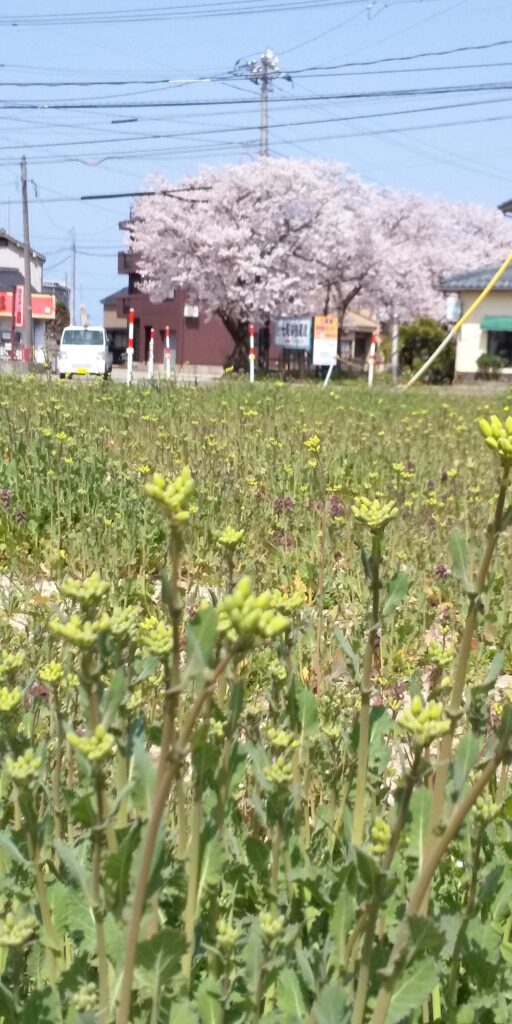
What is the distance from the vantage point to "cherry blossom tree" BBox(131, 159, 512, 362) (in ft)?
157

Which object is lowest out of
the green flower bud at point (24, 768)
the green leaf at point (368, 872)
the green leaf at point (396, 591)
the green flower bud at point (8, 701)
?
the green leaf at point (368, 872)

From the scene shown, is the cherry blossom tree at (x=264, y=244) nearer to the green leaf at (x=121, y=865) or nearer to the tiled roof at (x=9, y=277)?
the tiled roof at (x=9, y=277)

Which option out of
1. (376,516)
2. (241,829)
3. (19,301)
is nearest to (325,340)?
(19,301)

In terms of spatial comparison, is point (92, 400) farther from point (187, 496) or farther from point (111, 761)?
point (187, 496)

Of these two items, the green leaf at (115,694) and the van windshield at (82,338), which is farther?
the van windshield at (82,338)

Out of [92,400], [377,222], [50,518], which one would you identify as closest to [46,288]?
[377,222]

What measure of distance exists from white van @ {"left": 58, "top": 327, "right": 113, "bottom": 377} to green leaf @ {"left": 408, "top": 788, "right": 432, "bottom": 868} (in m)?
33.3

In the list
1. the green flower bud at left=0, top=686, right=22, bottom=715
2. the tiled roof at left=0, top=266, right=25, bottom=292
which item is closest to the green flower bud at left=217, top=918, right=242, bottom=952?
the green flower bud at left=0, top=686, right=22, bottom=715

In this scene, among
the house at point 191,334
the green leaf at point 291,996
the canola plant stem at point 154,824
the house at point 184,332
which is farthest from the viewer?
the house at point 184,332

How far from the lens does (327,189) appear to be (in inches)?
1971

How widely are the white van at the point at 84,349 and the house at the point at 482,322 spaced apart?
40.8 ft

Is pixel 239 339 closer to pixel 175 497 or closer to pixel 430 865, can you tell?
pixel 430 865

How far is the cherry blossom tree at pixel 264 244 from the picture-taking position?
47.8 m

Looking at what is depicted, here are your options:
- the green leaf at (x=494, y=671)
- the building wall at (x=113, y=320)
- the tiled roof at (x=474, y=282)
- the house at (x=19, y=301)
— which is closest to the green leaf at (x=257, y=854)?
the green leaf at (x=494, y=671)
